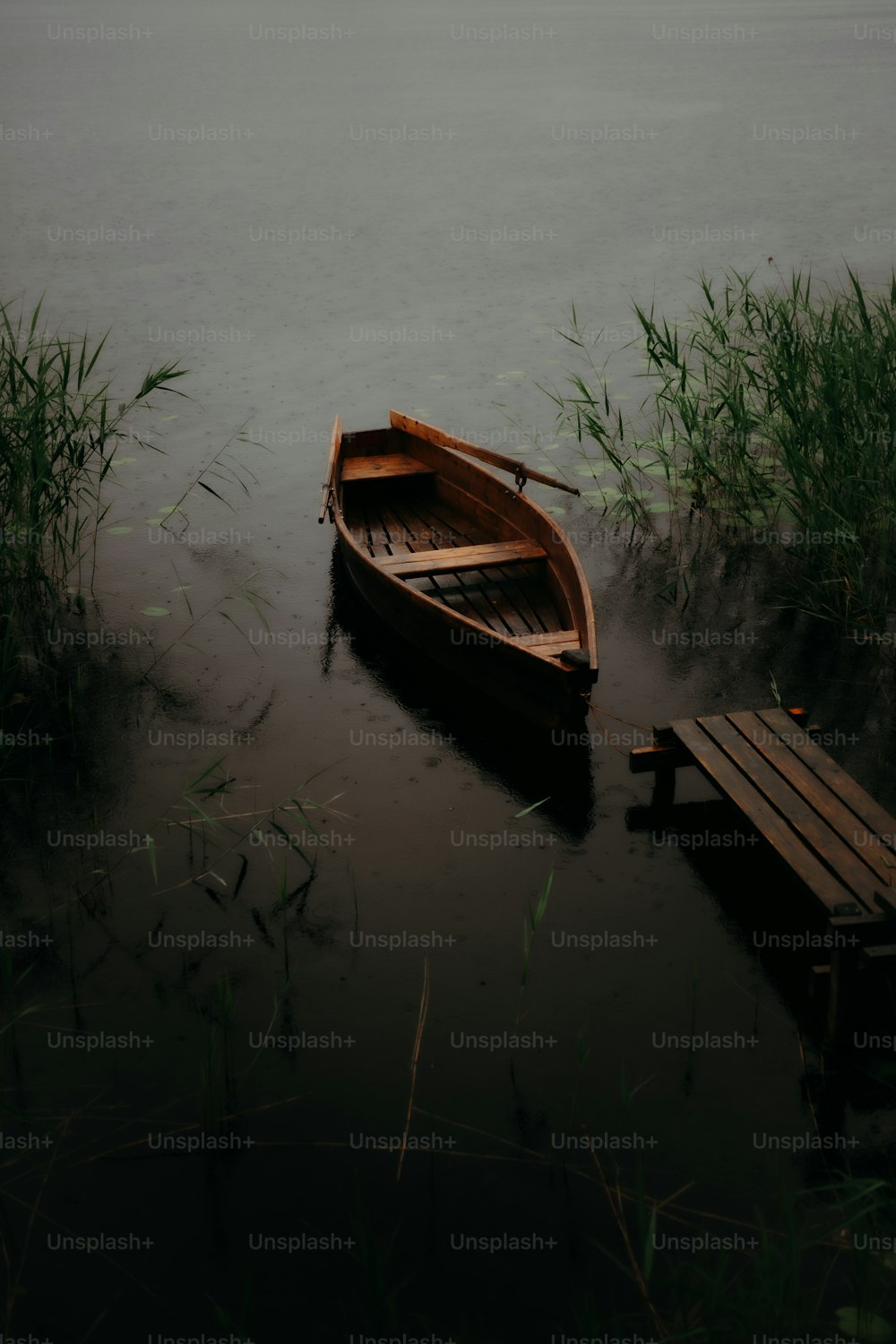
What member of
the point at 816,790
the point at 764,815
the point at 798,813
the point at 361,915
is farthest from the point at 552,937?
the point at 816,790

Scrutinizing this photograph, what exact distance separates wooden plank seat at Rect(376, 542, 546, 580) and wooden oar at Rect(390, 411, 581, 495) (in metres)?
0.37

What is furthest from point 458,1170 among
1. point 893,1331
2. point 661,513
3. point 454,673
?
point 661,513

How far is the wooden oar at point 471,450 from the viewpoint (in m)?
6.08

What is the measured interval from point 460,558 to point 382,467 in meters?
1.38

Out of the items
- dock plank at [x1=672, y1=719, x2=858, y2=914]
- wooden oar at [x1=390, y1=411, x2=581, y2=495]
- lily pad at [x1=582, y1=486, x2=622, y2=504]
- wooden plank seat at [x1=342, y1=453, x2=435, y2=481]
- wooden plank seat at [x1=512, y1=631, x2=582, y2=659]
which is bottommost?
dock plank at [x1=672, y1=719, x2=858, y2=914]

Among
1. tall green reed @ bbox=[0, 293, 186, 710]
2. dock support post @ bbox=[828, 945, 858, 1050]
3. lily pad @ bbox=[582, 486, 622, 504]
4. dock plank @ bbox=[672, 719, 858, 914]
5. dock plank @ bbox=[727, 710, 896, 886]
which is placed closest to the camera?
dock support post @ bbox=[828, 945, 858, 1050]

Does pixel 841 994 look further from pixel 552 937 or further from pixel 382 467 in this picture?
pixel 382 467

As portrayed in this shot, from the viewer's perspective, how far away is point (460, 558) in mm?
5746

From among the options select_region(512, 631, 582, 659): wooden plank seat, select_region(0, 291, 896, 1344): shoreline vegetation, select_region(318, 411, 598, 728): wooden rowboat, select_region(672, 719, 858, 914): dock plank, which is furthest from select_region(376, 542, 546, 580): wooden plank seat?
select_region(672, 719, 858, 914): dock plank

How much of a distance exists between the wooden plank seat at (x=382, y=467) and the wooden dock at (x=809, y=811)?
2.65 meters

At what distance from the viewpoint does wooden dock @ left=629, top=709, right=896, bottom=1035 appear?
3.33m

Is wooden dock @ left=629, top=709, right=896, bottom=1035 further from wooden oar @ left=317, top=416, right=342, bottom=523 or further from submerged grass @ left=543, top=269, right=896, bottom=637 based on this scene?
wooden oar @ left=317, top=416, right=342, bottom=523

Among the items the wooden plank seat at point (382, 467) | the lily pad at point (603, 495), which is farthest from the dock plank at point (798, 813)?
the lily pad at point (603, 495)

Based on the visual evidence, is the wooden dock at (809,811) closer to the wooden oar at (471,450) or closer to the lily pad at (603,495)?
the wooden oar at (471,450)
